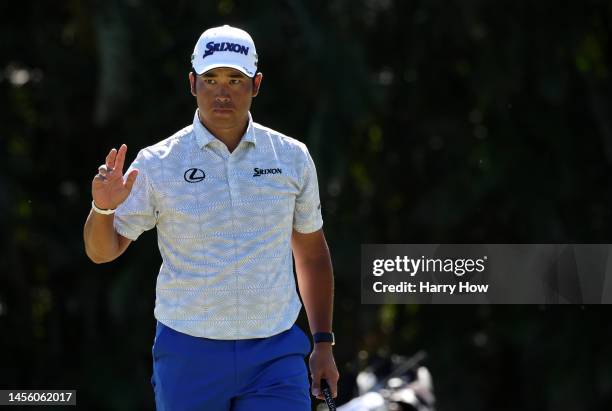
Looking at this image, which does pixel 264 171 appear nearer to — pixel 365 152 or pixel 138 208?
pixel 138 208

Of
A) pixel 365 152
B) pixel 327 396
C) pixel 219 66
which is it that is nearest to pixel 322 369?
pixel 327 396

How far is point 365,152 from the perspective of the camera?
14.1 m

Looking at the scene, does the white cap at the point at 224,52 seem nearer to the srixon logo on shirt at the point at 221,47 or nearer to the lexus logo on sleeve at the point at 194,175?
the srixon logo on shirt at the point at 221,47

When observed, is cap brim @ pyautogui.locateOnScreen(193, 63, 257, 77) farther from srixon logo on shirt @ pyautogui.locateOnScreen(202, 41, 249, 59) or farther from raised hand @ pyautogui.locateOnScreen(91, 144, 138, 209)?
raised hand @ pyautogui.locateOnScreen(91, 144, 138, 209)

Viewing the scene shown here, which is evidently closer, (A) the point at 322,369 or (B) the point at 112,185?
(B) the point at 112,185

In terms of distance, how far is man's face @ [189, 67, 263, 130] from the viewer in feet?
13.1

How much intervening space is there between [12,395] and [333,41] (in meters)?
4.36

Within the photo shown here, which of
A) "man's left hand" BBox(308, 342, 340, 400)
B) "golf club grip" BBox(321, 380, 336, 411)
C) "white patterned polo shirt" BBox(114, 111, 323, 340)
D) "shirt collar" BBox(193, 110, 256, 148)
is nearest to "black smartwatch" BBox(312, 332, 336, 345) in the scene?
A: "man's left hand" BBox(308, 342, 340, 400)

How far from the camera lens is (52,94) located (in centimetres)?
1324

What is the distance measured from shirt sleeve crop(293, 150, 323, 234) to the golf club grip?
0.50 meters

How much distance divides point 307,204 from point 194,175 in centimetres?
41

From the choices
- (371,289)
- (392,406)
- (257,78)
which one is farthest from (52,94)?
(257,78)

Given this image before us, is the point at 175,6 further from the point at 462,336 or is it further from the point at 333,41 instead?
the point at 462,336

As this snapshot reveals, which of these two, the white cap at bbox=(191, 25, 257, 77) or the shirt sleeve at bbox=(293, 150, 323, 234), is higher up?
the white cap at bbox=(191, 25, 257, 77)
